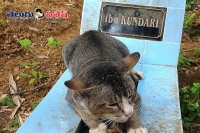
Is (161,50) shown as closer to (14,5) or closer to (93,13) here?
(93,13)

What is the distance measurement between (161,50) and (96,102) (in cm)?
245

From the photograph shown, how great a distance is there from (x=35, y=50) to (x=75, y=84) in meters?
3.41

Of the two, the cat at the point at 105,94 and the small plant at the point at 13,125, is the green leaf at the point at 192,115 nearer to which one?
the cat at the point at 105,94

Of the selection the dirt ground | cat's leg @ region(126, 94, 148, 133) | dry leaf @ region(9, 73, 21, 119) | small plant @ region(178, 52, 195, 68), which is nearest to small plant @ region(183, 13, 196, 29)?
the dirt ground

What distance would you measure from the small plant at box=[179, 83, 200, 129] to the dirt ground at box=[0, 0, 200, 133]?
0.68 meters

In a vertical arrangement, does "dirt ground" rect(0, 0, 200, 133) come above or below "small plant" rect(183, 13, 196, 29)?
below

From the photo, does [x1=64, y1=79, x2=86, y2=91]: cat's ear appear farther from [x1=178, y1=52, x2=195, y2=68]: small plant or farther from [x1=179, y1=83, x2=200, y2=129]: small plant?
[x1=178, y1=52, x2=195, y2=68]: small plant

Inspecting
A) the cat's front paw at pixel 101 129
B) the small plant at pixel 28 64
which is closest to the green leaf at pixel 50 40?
the small plant at pixel 28 64

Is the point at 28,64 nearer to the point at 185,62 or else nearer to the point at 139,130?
the point at 185,62

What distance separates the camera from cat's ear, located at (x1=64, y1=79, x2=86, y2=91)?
308cm

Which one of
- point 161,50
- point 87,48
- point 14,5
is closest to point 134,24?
point 161,50

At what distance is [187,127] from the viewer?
4359 mm

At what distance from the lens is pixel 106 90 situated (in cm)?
313

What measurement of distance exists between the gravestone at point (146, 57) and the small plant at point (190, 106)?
0.75ft
